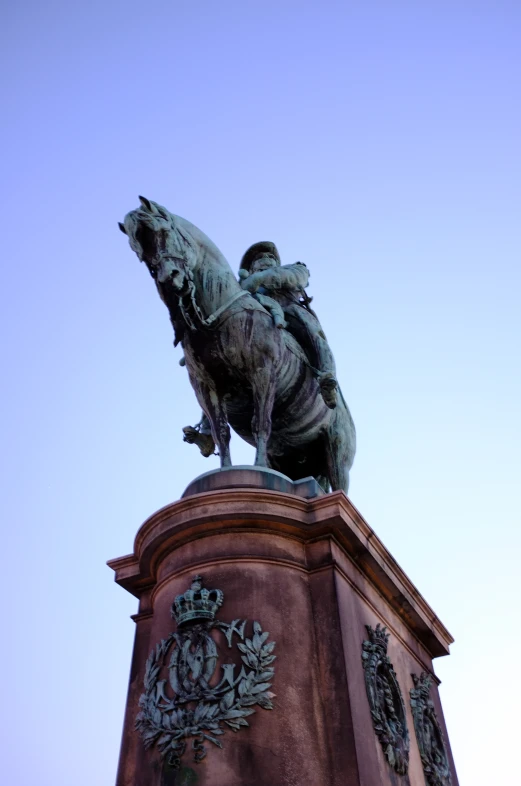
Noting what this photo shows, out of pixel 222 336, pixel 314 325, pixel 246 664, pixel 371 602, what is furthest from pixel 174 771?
pixel 314 325

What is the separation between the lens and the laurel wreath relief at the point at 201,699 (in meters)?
6.54

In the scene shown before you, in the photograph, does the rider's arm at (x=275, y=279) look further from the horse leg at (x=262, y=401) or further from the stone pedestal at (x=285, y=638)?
the stone pedestal at (x=285, y=638)

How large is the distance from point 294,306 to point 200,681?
5200 millimetres

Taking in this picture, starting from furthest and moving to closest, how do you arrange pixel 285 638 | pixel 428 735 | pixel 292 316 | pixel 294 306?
pixel 294 306 < pixel 292 316 < pixel 428 735 < pixel 285 638

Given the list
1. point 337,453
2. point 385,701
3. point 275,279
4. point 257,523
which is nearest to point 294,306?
point 275,279

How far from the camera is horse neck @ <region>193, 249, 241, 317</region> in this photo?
9.16m

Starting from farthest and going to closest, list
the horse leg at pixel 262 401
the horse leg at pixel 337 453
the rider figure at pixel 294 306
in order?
the horse leg at pixel 337 453, the rider figure at pixel 294 306, the horse leg at pixel 262 401

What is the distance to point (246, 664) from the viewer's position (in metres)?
6.85

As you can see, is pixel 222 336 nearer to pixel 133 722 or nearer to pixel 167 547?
pixel 167 547

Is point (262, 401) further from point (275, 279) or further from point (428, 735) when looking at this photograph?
point (428, 735)

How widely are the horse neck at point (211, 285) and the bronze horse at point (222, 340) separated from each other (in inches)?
0.4

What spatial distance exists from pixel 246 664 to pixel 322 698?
738mm

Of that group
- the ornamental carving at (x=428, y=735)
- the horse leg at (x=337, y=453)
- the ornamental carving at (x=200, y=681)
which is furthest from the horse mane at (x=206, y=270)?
the ornamental carving at (x=428, y=735)

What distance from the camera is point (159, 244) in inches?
341
